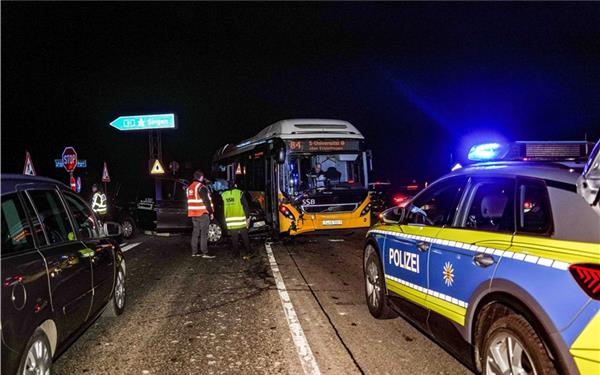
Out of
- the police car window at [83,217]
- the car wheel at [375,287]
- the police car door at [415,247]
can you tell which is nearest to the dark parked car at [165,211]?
the car wheel at [375,287]

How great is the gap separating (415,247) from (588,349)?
198cm

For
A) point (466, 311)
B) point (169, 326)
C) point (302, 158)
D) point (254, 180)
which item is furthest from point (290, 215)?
point (466, 311)

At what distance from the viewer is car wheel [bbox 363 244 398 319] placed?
5.29 m

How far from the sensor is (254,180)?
47.0 ft

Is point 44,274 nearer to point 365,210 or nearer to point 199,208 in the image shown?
point 199,208

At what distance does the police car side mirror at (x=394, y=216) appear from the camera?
4.90 m

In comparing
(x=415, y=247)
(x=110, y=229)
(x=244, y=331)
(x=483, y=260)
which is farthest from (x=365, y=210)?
(x=483, y=260)

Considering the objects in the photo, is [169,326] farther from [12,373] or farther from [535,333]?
[535,333]

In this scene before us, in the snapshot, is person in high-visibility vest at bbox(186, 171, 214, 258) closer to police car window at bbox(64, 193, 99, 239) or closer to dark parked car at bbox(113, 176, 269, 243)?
dark parked car at bbox(113, 176, 269, 243)

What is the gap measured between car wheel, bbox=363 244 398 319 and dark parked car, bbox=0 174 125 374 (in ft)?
9.69

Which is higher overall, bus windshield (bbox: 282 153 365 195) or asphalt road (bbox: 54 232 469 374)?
bus windshield (bbox: 282 153 365 195)

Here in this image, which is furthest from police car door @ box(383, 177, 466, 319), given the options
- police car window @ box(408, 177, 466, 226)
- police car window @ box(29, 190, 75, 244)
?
police car window @ box(29, 190, 75, 244)

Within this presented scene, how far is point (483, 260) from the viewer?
10.5 ft

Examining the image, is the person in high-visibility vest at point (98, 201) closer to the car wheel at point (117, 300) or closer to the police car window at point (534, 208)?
the car wheel at point (117, 300)
